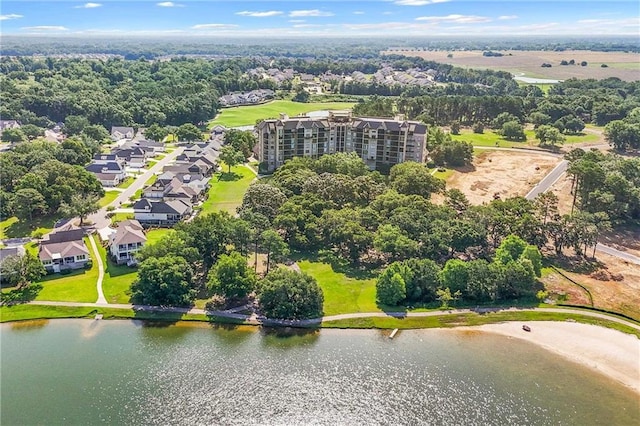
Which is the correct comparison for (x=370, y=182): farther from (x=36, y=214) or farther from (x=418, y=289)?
(x=36, y=214)

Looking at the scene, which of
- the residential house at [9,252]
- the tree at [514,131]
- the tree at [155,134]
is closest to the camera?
the residential house at [9,252]

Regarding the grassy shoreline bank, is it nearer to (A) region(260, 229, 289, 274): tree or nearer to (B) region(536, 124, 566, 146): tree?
(A) region(260, 229, 289, 274): tree

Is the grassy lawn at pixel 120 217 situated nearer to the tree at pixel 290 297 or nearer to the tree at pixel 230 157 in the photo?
the tree at pixel 230 157

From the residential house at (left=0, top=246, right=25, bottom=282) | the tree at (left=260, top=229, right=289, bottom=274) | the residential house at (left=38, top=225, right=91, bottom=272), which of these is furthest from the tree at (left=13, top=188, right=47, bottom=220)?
the tree at (left=260, top=229, right=289, bottom=274)

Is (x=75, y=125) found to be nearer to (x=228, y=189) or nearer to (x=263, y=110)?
(x=228, y=189)

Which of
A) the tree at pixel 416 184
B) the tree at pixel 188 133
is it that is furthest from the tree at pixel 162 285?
the tree at pixel 188 133

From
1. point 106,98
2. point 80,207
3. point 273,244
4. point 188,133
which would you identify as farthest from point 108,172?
point 106,98

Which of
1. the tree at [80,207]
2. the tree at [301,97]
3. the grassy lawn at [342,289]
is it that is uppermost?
the tree at [301,97]
